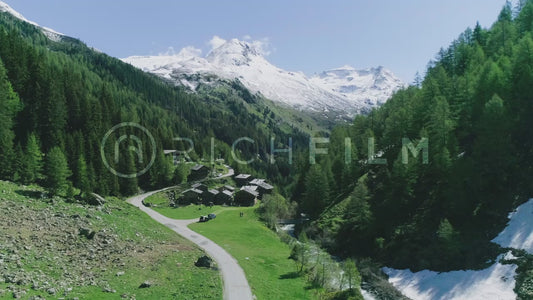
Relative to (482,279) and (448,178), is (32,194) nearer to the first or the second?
(482,279)

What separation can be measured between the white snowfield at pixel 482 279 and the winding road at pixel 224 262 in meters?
24.5

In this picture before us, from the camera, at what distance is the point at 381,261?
57938mm

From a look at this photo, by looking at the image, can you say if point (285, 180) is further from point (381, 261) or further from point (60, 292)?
point (60, 292)

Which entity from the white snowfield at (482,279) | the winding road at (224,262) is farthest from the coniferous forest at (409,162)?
the winding road at (224,262)

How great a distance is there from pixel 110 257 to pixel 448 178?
53.0 meters

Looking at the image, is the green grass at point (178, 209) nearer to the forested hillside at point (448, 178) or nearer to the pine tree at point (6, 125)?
the forested hillside at point (448, 178)

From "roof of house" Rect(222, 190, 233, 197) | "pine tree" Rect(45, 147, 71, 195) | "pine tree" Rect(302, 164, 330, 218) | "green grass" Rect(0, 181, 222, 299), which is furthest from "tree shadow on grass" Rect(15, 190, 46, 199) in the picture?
"roof of house" Rect(222, 190, 233, 197)

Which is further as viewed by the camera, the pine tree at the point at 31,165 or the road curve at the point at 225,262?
the pine tree at the point at 31,165

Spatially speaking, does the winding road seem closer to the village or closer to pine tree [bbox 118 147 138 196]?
the village

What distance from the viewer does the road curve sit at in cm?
3457

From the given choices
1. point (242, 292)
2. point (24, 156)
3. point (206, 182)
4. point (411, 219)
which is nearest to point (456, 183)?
point (411, 219)

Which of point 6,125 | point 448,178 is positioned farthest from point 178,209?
point 448,178

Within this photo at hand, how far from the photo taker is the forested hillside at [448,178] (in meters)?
51.9

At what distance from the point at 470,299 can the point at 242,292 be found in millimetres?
28223
